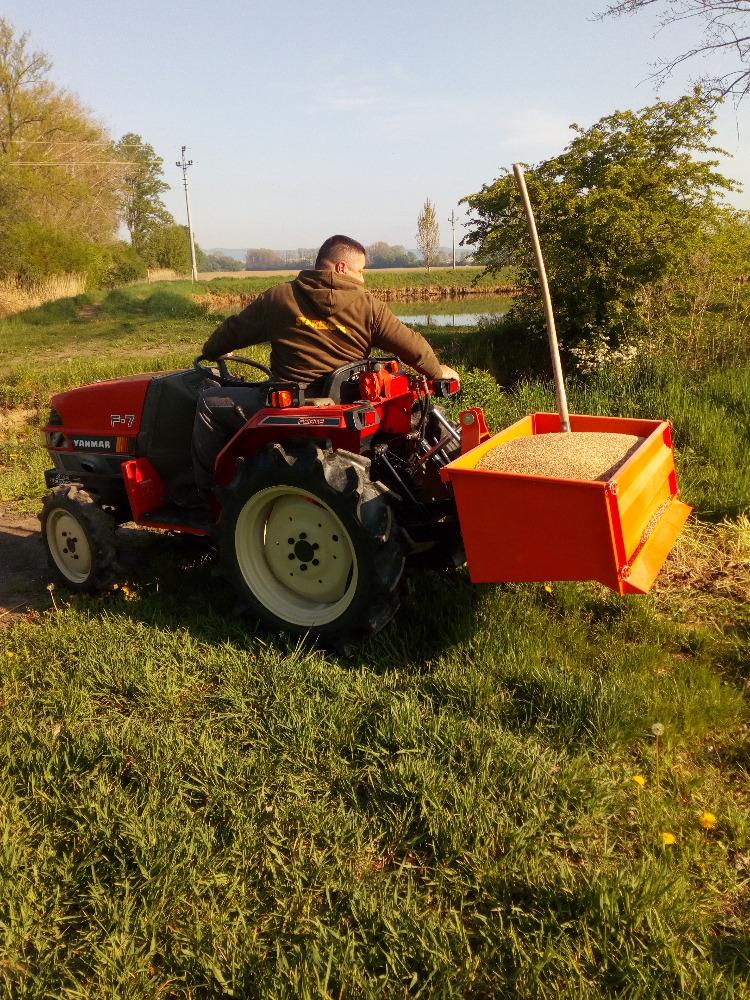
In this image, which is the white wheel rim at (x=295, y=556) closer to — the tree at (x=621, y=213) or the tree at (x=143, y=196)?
the tree at (x=621, y=213)

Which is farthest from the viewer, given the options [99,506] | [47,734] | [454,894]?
[99,506]

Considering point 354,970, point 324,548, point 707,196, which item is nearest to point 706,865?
point 354,970

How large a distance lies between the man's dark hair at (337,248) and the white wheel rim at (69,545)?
2023 mm

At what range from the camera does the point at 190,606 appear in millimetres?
3857

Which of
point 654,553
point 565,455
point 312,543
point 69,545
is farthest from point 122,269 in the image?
point 654,553

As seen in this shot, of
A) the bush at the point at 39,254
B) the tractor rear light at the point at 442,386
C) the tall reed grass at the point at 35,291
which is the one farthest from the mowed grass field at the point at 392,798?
the bush at the point at 39,254

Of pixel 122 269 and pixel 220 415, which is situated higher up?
pixel 122 269

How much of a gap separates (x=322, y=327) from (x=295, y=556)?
1.12 meters

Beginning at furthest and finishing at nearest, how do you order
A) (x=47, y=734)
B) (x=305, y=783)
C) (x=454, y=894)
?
(x=47, y=734) < (x=305, y=783) < (x=454, y=894)

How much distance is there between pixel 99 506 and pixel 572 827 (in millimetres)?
3188

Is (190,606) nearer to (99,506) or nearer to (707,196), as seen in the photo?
(99,506)

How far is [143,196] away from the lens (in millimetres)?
51625

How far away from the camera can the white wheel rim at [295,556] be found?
11.0 feet

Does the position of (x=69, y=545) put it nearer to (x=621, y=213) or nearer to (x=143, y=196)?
(x=621, y=213)
